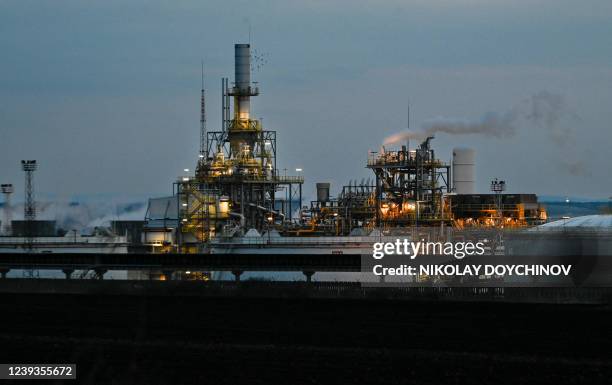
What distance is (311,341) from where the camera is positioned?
39.0 m

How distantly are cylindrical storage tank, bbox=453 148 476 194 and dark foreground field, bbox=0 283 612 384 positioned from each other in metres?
39.6

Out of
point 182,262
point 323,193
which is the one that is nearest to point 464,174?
point 323,193

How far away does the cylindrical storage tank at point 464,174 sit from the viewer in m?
91.7

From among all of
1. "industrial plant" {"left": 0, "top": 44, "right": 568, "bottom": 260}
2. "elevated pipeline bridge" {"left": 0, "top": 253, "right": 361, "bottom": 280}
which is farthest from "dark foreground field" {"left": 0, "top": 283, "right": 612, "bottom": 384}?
"industrial plant" {"left": 0, "top": 44, "right": 568, "bottom": 260}

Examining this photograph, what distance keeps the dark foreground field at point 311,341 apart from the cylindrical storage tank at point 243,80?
47168mm

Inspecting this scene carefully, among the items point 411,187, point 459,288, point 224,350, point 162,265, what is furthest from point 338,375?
point 411,187

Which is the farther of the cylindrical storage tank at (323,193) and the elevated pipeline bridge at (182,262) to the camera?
the cylindrical storage tank at (323,193)

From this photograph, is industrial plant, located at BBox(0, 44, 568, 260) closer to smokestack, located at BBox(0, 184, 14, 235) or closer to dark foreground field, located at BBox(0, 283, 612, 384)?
smokestack, located at BBox(0, 184, 14, 235)

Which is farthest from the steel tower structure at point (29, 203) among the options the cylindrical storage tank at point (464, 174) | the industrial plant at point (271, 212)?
the cylindrical storage tank at point (464, 174)

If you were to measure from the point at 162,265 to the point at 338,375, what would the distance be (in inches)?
1276

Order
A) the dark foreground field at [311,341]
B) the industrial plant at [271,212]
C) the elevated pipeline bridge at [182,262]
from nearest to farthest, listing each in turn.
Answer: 1. the dark foreground field at [311,341]
2. the elevated pipeline bridge at [182,262]
3. the industrial plant at [271,212]

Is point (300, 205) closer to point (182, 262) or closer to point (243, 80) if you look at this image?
point (243, 80)

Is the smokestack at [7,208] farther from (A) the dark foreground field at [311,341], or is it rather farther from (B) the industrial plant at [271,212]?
(A) the dark foreground field at [311,341]

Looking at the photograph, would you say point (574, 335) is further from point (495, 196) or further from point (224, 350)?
point (495, 196)
